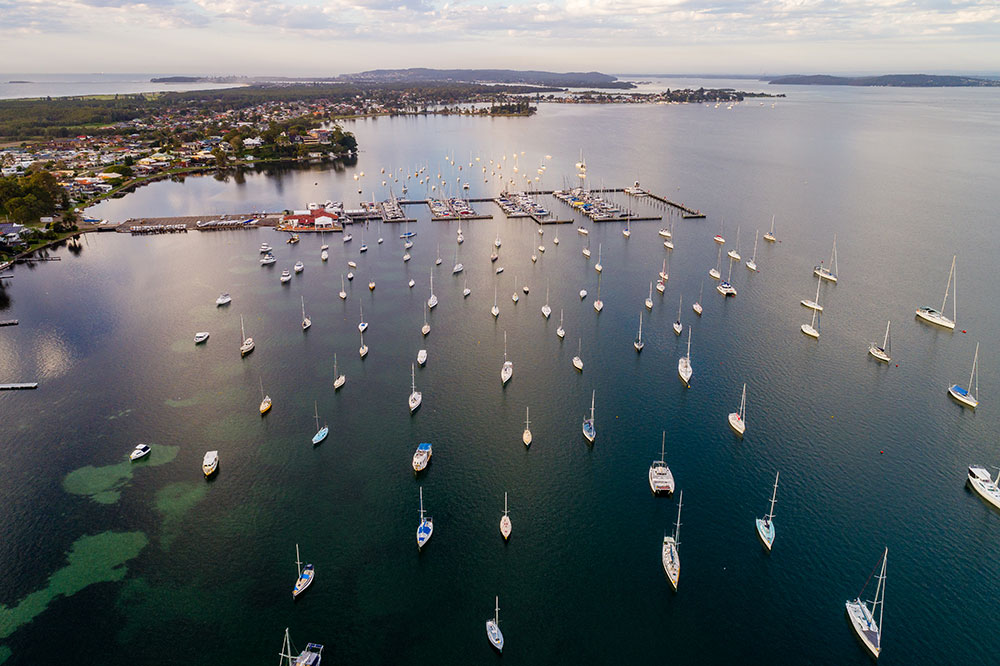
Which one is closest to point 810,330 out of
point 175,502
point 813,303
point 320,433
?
point 813,303

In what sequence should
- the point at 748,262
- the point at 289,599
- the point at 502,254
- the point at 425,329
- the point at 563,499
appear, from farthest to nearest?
the point at 502,254
the point at 748,262
the point at 425,329
the point at 563,499
the point at 289,599

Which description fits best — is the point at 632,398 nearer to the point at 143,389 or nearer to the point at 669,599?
the point at 669,599


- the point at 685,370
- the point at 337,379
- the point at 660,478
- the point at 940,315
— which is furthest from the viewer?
the point at 940,315

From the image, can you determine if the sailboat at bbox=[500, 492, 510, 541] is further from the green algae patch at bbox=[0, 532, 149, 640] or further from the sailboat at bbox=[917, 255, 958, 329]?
the sailboat at bbox=[917, 255, 958, 329]

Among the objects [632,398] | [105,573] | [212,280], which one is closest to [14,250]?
[212,280]

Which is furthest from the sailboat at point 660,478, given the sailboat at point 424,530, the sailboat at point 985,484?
the sailboat at point 985,484

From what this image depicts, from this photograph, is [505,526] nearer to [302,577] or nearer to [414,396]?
[302,577]

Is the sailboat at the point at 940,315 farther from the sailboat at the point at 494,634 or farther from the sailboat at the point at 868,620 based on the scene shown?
the sailboat at the point at 494,634
